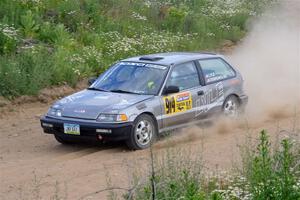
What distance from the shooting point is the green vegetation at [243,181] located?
5.91 metres

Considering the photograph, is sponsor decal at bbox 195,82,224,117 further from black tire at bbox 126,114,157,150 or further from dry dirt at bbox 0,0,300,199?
black tire at bbox 126,114,157,150

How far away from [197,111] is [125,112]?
71.1 inches

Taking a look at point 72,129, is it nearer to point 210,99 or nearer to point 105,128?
point 105,128

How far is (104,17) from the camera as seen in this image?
22.6 meters

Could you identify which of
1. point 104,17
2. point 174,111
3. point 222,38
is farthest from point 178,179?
point 222,38

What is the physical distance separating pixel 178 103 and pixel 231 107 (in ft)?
5.51

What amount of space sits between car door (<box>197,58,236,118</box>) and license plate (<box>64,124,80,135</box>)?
2.41 meters

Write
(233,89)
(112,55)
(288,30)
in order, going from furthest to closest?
(288,30), (112,55), (233,89)

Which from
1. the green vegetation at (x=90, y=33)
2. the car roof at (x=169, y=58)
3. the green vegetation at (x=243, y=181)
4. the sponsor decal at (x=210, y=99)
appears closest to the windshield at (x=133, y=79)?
the car roof at (x=169, y=58)

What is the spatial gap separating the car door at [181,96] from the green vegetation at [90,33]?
444cm

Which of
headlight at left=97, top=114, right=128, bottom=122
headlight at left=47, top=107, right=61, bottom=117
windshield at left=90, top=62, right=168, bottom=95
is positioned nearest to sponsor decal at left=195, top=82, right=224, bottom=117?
windshield at left=90, top=62, right=168, bottom=95

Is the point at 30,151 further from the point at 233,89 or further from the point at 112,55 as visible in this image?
the point at 112,55

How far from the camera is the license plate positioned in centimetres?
1197

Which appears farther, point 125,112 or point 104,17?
point 104,17
